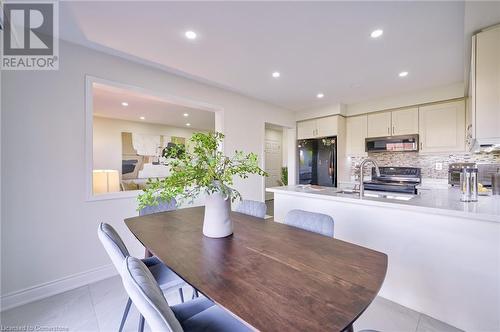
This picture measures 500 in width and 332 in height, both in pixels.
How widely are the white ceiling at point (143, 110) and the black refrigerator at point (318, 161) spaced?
2.36 meters

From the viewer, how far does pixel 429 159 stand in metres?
3.58

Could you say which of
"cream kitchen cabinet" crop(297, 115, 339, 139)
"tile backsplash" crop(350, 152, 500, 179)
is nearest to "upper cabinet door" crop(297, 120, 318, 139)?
"cream kitchen cabinet" crop(297, 115, 339, 139)

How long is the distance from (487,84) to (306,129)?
3.08m

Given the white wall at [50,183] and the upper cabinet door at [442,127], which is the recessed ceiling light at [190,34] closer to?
the white wall at [50,183]

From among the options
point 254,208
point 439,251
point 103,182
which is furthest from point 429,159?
point 103,182

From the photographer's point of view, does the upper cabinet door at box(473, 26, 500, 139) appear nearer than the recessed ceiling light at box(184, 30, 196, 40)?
Yes

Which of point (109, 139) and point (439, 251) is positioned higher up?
point (109, 139)

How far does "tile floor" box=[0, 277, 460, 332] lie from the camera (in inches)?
63.4

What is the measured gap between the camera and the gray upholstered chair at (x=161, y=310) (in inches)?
25.0

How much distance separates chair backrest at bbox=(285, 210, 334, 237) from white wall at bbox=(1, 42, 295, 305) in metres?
1.96

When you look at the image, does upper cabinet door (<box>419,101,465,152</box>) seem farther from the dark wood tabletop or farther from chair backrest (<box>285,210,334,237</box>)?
the dark wood tabletop

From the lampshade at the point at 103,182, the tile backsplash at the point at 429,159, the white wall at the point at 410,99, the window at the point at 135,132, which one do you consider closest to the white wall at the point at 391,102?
the white wall at the point at 410,99

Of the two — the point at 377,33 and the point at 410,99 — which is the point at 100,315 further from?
the point at 410,99

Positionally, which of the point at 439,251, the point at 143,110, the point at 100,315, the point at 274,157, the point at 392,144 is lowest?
the point at 100,315
